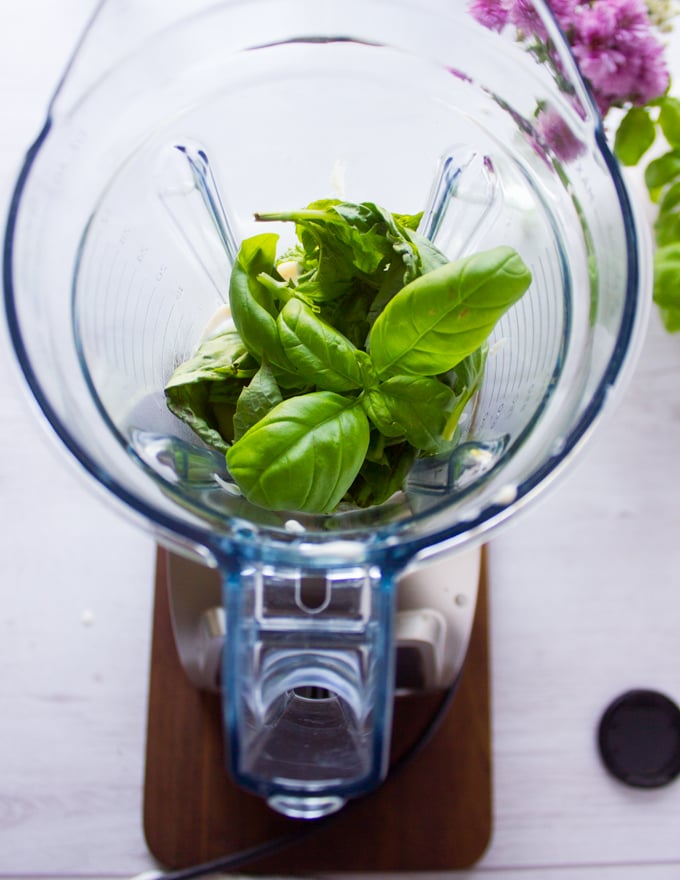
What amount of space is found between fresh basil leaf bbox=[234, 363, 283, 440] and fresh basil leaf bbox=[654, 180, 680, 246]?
1.08 feet

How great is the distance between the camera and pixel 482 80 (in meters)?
0.41

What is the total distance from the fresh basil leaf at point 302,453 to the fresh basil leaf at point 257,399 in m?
0.01

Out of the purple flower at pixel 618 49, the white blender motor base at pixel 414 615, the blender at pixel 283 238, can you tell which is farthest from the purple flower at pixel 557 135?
the white blender motor base at pixel 414 615

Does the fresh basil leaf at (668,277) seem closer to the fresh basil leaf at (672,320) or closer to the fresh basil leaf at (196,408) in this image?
the fresh basil leaf at (672,320)

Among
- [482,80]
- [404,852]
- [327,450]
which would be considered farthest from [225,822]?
[482,80]

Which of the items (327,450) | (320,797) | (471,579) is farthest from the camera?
(471,579)

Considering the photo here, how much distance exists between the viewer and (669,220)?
1.85 ft

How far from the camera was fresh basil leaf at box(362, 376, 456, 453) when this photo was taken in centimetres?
34

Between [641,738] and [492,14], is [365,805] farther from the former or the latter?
[492,14]

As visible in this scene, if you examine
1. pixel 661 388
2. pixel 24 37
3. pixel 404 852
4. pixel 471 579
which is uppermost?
pixel 24 37

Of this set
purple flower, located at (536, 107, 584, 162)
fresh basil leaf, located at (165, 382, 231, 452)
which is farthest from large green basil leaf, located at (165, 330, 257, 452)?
purple flower, located at (536, 107, 584, 162)

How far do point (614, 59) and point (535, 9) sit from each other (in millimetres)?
133

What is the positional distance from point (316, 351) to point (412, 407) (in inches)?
1.7

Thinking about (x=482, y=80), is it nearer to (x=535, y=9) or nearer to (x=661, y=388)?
(x=535, y=9)
